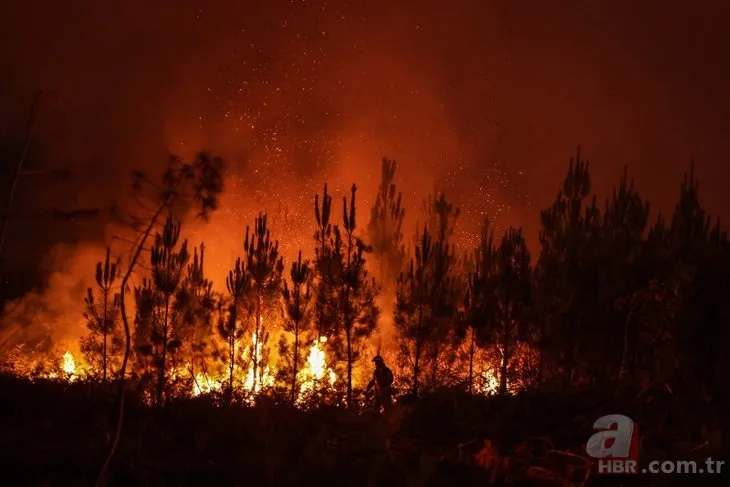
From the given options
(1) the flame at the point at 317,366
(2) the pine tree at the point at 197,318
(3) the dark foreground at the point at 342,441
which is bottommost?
(3) the dark foreground at the point at 342,441

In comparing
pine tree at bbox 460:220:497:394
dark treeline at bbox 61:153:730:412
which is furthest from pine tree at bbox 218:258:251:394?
pine tree at bbox 460:220:497:394

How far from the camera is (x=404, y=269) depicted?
31.5m

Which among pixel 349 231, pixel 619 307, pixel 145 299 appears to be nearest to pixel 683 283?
pixel 619 307

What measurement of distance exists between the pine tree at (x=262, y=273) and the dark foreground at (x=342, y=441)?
26.1ft

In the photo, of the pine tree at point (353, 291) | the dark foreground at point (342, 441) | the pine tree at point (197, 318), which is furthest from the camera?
the pine tree at point (197, 318)

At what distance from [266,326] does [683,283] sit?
480 inches

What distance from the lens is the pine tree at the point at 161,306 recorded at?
19.7m

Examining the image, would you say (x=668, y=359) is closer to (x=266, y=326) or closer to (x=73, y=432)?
(x=266, y=326)

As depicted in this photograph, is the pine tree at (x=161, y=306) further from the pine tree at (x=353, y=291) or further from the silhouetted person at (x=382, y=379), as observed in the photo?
the silhouetted person at (x=382, y=379)

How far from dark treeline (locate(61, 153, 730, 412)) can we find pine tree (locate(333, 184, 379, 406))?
41 millimetres

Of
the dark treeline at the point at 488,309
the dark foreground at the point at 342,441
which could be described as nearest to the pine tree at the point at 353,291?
the dark treeline at the point at 488,309

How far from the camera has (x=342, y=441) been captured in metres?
9.25

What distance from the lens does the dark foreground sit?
8.40 metres

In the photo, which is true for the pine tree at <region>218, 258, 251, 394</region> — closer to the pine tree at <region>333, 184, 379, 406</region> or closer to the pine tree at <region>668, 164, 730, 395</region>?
the pine tree at <region>333, 184, 379, 406</region>
